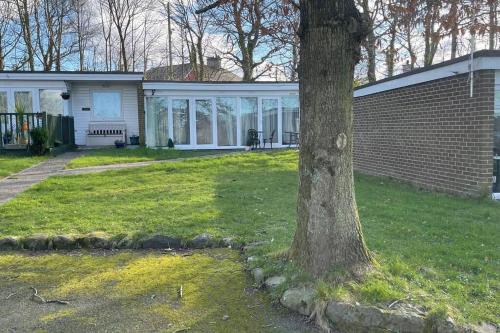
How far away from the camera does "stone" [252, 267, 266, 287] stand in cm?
381

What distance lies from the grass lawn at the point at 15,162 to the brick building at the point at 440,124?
9257 millimetres

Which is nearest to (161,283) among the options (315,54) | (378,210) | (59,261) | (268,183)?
(59,261)

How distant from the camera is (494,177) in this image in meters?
7.76

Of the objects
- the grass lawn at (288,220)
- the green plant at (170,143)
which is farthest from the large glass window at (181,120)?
the grass lawn at (288,220)

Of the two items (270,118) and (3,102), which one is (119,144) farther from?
(270,118)

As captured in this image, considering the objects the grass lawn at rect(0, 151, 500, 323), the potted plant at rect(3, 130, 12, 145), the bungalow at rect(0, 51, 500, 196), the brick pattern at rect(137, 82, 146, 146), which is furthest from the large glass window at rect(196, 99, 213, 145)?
the grass lawn at rect(0, 151, 500, 323)

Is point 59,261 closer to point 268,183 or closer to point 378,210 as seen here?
point 378,210

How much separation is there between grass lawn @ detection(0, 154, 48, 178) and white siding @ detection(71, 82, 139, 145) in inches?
203

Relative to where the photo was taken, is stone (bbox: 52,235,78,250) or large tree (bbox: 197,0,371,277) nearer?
large tree (bbox: 197,0,371,277)

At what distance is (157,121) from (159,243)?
586 inches

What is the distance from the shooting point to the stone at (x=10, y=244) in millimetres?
4922

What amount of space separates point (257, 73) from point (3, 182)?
22682mm

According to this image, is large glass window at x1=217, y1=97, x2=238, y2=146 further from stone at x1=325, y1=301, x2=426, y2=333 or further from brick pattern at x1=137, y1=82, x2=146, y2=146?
stone at x1=325, y1=301, x2=426, y2=333

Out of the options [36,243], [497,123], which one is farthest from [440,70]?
[36,243]
